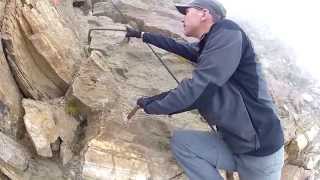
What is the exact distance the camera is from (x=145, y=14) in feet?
28.3

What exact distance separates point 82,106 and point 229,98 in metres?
1.91

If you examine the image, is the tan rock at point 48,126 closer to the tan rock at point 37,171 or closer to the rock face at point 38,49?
the tan rock at point 37,171

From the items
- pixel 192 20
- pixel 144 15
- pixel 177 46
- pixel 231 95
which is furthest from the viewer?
pixel 144 15

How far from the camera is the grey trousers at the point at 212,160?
17.0 ft

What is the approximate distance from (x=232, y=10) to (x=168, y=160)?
735 cm

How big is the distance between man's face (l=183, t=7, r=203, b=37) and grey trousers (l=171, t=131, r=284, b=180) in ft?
3.66

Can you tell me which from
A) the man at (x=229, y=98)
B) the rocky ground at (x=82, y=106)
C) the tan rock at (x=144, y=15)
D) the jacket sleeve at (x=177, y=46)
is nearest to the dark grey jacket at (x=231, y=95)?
the man at (x=229, y=98)

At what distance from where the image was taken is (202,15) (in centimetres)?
496

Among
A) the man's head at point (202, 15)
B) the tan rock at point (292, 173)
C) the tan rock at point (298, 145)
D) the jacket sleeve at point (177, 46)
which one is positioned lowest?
the tan rock at point (292, 173)

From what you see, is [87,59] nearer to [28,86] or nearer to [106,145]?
[28,86]

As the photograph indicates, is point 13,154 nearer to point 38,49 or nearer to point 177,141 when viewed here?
point 38,49

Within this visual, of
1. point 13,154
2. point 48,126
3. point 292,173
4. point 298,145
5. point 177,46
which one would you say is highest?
point 177,46

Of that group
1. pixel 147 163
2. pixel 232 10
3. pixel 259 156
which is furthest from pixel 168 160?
pixel 232 10

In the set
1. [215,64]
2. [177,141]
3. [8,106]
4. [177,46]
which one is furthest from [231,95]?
[8,106]
